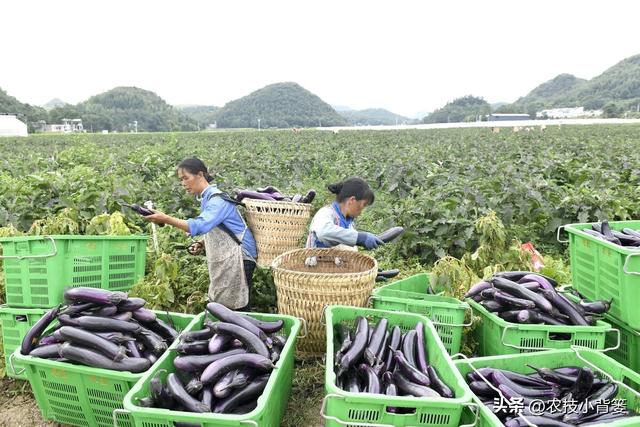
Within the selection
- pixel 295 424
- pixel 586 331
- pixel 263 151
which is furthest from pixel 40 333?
pixel 263 151

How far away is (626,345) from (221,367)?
2918mm

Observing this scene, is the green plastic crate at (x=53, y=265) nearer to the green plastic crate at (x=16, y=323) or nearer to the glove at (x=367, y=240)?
the green plastic crate at (x=16, y=323)

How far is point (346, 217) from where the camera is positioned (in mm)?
→ 4375

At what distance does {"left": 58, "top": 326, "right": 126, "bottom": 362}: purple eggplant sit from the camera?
293cm

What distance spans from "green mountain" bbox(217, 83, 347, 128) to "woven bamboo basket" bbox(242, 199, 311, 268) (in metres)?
109

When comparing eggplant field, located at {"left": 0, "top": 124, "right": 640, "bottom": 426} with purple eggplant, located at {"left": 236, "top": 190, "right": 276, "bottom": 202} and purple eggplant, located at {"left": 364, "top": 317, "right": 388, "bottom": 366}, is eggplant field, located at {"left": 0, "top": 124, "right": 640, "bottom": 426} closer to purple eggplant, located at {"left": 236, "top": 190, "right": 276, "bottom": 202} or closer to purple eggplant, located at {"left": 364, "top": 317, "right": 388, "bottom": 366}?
purple eggplant, located at {"left": 364, "top": 317, "right": 388, "bottom": 366}

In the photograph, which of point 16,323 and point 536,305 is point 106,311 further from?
point 536,305

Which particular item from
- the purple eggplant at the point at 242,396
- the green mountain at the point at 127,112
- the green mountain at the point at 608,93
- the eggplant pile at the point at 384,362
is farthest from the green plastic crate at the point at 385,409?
the green mountain at the point at 608,93

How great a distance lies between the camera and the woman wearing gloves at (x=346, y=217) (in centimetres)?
411

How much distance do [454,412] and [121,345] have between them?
6.99 feet

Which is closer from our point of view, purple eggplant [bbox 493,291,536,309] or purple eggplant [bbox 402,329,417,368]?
purple eggplant [bbox 402,329,417,368]

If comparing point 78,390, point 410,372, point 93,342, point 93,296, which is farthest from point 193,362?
→ point 410,372

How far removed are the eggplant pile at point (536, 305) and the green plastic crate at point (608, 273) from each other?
123 millimetres

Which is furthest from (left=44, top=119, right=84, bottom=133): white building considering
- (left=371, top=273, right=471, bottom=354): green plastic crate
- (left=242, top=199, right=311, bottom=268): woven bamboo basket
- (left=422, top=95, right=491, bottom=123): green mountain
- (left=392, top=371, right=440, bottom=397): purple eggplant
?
(left=392, top=371, right=440, bottom=397): purple eggplant
